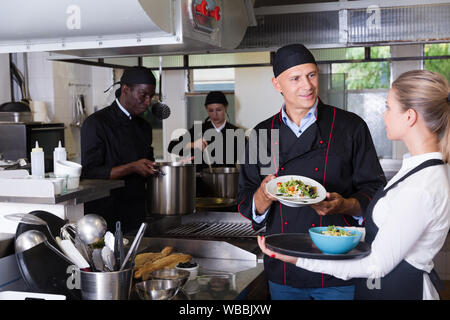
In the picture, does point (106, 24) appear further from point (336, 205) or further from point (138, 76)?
point (336, 205)

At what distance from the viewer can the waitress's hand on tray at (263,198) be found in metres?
2.06

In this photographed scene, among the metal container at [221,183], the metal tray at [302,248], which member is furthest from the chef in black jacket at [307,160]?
the metal container at [221,183]

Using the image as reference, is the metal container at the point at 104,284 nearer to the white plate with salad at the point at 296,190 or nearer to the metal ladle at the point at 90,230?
the metal ladle at the point at 90,230

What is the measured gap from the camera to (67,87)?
6.49 meters

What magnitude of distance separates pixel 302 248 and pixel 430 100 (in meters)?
0.60

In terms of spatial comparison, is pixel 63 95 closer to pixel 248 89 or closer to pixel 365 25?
pixel 248 89

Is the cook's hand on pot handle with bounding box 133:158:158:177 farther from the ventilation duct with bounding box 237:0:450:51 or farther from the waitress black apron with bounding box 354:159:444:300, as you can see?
the waitress black apron with bounding box 354:159:444:300

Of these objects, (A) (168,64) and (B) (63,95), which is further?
(B) (63,95)

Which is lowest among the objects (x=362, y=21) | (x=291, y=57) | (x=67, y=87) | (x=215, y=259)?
(x=215, y=259)

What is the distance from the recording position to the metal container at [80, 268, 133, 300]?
5.47 feet

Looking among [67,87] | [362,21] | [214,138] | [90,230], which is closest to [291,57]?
[90,230]
